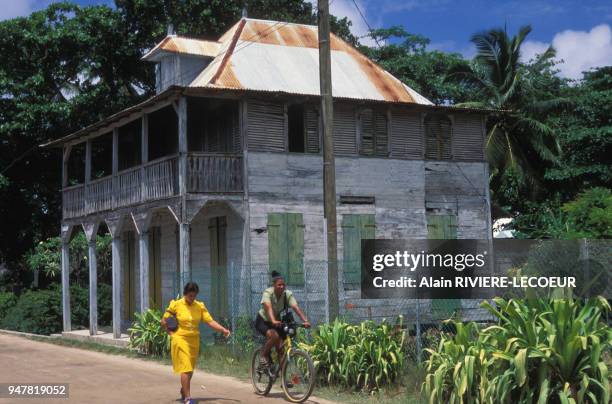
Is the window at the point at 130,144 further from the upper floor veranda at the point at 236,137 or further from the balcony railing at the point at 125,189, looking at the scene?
the balcony railing at the point at 125,189

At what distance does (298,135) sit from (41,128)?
15.3 metres

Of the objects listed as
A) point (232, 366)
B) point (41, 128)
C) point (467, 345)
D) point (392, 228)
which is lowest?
point (232, 366)

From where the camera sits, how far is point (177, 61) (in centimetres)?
2392

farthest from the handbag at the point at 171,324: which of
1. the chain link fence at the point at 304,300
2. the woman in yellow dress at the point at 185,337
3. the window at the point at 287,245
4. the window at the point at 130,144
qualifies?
the window at the point at 130,144

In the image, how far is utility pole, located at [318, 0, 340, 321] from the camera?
13.8 m

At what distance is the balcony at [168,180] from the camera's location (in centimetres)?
1947

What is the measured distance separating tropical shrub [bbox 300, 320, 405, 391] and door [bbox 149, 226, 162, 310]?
45.2 feet

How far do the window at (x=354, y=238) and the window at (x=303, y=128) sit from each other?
207 cm

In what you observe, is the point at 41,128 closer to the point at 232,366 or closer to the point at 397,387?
the point at 232,366

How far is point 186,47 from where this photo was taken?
2383 cm

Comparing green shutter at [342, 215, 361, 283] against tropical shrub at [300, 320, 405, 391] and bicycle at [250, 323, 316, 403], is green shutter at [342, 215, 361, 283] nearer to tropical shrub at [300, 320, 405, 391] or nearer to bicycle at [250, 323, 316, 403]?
tropical shrub at [300, 320, 405, 391]

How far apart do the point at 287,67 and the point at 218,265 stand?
5793 millimetres

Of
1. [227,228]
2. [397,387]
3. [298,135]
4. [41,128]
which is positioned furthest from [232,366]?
[41,128]

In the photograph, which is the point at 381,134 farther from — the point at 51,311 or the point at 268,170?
the point at 51,311
